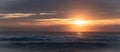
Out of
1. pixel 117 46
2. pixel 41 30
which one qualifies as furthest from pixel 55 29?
pixel 117 46

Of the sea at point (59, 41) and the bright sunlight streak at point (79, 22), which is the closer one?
the sea at point (59, 41)

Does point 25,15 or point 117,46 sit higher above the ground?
point 25,15

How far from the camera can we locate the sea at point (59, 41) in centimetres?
2514

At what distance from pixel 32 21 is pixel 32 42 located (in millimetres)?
4721

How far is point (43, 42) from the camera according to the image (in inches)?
1063

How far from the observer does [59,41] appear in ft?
88.6

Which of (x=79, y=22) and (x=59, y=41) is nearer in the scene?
(x=59, y=41)

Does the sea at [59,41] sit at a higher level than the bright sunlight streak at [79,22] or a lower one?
lower

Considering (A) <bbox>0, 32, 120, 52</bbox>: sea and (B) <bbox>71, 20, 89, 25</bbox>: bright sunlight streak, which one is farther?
(B) <bbox>71, 20, 89, 25</bbox>: bright sunlight streak

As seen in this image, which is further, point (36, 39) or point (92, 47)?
point (36, 39)

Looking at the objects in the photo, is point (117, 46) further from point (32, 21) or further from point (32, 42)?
point (32, 21)

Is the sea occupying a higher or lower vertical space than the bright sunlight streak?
lower

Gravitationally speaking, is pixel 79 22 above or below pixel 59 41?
above

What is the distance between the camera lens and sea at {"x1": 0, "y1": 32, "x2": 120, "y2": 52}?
25141 millimetres
